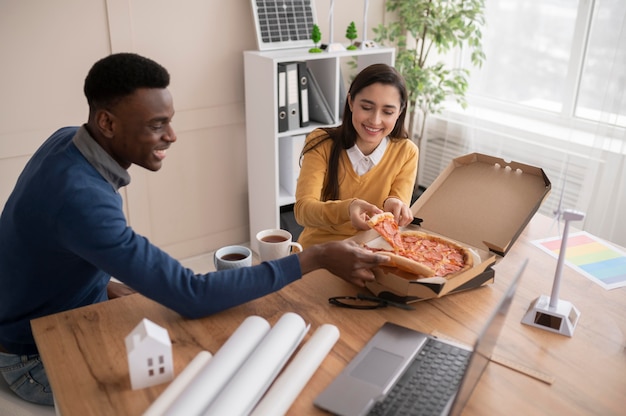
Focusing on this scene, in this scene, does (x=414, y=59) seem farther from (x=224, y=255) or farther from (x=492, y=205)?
(x=224, y=255)

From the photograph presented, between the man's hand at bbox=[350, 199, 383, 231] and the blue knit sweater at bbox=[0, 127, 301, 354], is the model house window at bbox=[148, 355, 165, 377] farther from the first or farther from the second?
the man's hand at bbox=[350, 199, 383, 231]

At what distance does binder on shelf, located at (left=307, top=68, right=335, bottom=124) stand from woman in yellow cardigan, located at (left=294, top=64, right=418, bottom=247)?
124 cm

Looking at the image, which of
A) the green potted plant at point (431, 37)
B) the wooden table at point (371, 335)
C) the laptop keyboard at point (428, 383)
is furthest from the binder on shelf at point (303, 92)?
the laptop keyboard at point (428, 383)

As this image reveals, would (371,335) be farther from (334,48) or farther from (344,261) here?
(334,48)

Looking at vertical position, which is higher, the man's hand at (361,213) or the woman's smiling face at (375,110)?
the woman's smiling face at (375,110)

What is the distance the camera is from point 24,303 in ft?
4.75

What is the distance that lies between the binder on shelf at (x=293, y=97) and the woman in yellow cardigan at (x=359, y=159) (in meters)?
1.12

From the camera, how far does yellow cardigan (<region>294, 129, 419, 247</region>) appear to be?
202 centimetres

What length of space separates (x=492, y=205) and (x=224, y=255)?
81 cm

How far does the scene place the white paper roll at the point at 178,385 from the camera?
1.00 metres

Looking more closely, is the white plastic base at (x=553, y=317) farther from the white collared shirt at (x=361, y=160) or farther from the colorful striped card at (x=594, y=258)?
the white collared shirt at (x=361, y=160)

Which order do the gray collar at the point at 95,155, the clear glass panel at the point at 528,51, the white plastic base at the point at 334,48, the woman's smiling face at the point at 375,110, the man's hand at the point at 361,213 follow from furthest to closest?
the clear glass panel at the point at 528,51 < the white plastic base at the point at 334,48 < the woman's smiling face at the point at 375,110 < the man's hand at the point at 361,213 < the gray collar at the point at 95,155

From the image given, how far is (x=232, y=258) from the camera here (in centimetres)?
156

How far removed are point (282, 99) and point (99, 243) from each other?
205cm
